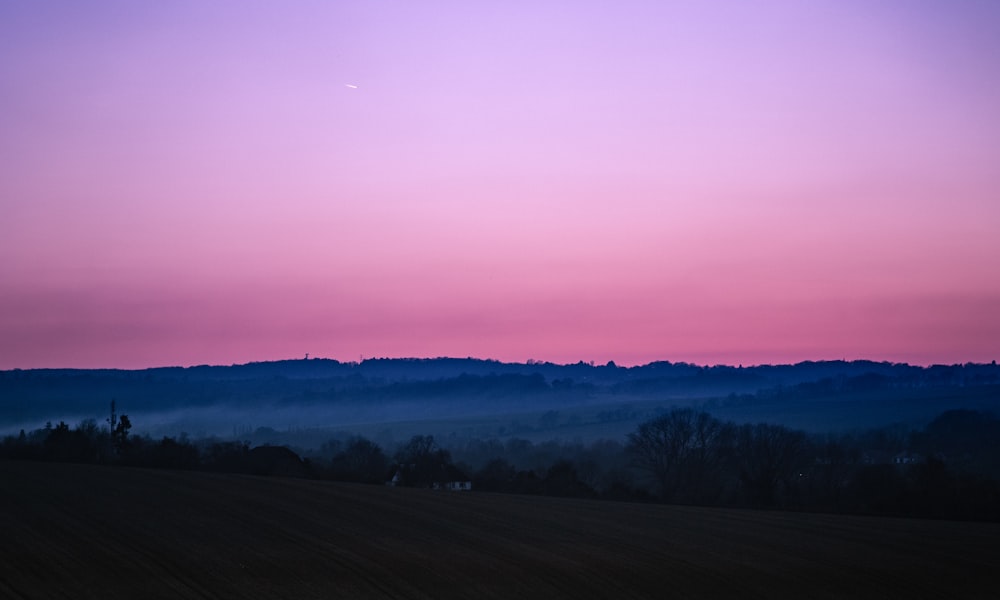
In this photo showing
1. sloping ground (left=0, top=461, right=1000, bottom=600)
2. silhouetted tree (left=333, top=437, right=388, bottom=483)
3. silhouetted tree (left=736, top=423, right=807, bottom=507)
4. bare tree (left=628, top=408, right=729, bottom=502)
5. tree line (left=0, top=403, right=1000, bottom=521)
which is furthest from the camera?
bare tree (left=628, top=408, right=729, bottom=502)

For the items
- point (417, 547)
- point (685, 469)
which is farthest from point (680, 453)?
point (417, 547)

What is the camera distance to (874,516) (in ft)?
171

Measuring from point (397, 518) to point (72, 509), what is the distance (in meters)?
11.2

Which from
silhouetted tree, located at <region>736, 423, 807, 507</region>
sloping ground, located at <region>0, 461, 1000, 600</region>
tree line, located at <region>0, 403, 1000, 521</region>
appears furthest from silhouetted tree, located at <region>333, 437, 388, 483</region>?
silhouetted tree, located at <region>736, 423, 807, 507</region>

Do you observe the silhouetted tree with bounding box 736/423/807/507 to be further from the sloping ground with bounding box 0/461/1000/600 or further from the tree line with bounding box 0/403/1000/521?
the sloping ground with bounding box 0/461/1000/600

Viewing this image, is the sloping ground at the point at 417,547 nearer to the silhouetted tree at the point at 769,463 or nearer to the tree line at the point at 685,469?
the tree line at the point at 685,469

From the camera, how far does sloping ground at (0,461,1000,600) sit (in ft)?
91.9

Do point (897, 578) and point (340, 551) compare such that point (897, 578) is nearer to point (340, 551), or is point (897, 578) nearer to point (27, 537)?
point (340, 551)

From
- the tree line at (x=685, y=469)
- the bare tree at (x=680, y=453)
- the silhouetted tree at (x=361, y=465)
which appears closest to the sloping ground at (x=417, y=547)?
the tree line at (x=685, y=469)

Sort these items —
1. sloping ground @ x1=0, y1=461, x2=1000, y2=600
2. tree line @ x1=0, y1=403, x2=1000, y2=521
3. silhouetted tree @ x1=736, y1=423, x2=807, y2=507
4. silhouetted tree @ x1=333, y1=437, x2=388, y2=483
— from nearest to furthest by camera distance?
1. sloping ground @ x1=0, y1=461, x2=1000, y2=600
2. tree line @ x1=0, y1=403, x2=1000, y2=521
3. silhouetted tree @ x1=736, y1=423, x2=807, y2=507
4. silhouetted tree @ x1=333, y1=437, x2=388, y2=483

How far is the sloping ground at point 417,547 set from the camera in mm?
28016

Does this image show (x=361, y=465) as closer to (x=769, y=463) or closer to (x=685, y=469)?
(x=685, y=469)

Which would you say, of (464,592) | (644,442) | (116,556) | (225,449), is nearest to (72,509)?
(116,556)

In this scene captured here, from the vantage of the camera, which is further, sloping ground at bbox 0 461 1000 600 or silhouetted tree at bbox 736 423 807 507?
silhouetted tree at bbox 736 423 807 507
